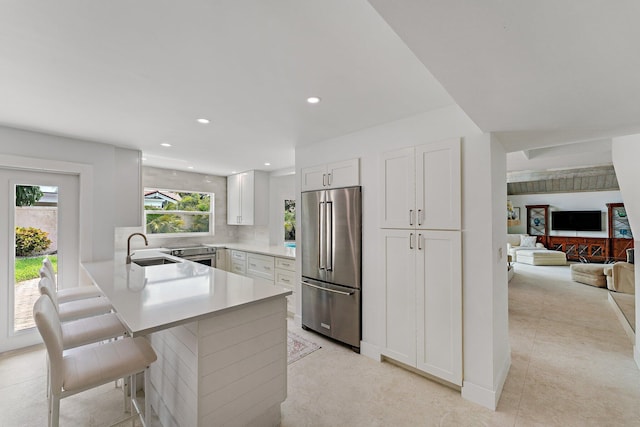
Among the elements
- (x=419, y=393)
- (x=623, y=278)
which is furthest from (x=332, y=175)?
(x=623, y=278)

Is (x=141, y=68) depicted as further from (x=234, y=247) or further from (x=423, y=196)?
(x=234, y=247)

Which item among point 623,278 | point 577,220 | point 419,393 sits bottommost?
point 419,393

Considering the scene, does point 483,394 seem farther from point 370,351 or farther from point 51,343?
point 51,343

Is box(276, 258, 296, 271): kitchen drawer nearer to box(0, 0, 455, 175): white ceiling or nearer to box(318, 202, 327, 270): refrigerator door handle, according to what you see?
box(318, 202, 327, 270): refrigerator door handle

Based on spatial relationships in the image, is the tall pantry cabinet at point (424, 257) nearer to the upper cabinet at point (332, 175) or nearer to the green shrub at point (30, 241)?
the upper cabinet at point (332, 175)

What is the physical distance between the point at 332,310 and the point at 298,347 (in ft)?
1.76

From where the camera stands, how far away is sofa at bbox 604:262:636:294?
16.2ft

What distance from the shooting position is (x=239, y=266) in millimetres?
4797

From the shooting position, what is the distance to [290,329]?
3398 millimetres

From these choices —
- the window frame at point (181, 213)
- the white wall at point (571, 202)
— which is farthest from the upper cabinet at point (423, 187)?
the white wall at point (571, 202)

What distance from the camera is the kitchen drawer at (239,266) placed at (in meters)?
4.66

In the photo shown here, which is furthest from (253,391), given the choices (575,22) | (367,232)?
(575,22)

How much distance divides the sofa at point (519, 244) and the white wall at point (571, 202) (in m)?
1.10

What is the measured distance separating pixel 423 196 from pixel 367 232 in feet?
2.28
